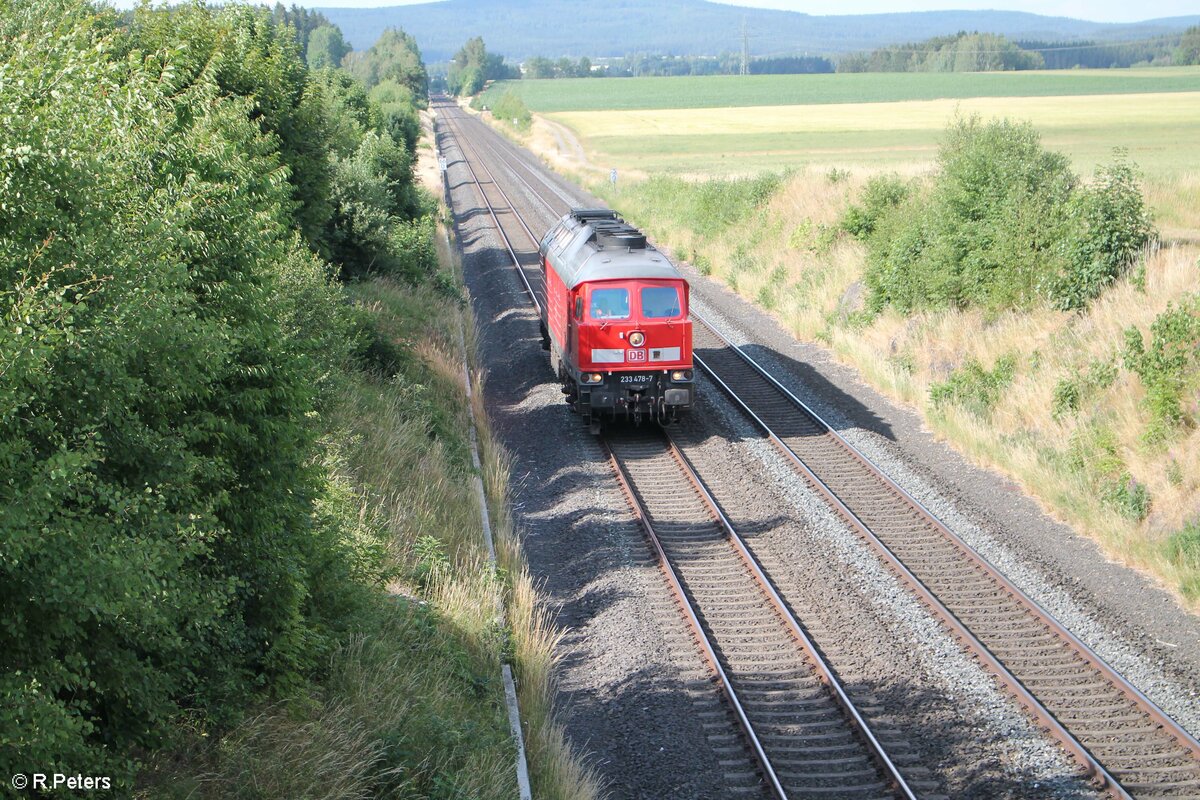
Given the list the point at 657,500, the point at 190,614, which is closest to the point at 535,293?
the point at 657,500

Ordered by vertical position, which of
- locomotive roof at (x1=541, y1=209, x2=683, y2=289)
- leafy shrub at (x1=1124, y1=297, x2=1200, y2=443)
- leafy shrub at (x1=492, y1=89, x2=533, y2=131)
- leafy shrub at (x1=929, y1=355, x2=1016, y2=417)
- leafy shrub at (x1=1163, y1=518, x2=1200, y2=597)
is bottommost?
leafy shrub at (x1=1163, y1=518, x2=1200, y2=597)

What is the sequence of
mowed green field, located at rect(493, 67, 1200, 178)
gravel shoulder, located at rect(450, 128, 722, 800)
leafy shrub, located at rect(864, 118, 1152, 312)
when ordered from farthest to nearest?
1. mowed green field, located at rect(493, 67, 1200, 178)
2. leafy shrub, located at rect(864, 118, 1152, 312)
3. gravel shoulder, located at rect(450, 128, 722, 800)

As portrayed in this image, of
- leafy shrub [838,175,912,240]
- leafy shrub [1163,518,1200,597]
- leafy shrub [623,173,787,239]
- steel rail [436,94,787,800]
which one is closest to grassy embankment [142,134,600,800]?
steel rail [436,94,787,800]

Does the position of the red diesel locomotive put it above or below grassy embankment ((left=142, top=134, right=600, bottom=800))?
above

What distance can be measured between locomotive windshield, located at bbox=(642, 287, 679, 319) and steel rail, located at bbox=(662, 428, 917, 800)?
8.91ft

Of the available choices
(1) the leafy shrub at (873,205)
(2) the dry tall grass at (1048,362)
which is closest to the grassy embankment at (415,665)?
(2) the dry tall grass at (1048,362)

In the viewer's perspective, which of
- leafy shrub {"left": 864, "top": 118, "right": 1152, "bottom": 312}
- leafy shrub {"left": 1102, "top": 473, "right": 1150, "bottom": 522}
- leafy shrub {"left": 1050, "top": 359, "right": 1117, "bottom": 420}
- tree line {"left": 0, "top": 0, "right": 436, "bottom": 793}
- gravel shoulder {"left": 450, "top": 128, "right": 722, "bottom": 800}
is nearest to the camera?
tree line {"left": 0, "top": 0, "right": 436, "bottom": 793}

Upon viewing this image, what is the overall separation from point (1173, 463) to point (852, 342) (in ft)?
30.4

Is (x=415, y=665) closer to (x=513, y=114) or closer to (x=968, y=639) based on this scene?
(x=968, y=639)

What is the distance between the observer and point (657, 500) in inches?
597

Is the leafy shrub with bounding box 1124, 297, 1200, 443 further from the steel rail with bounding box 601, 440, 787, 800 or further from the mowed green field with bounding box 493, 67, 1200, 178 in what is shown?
the mowed green field with bounding box 493, 67, 1200, 178

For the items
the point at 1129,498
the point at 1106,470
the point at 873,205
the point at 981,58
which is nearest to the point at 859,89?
the point at 981,58

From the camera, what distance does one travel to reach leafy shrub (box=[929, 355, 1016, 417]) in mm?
18078

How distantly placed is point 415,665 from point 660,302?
9401mm
